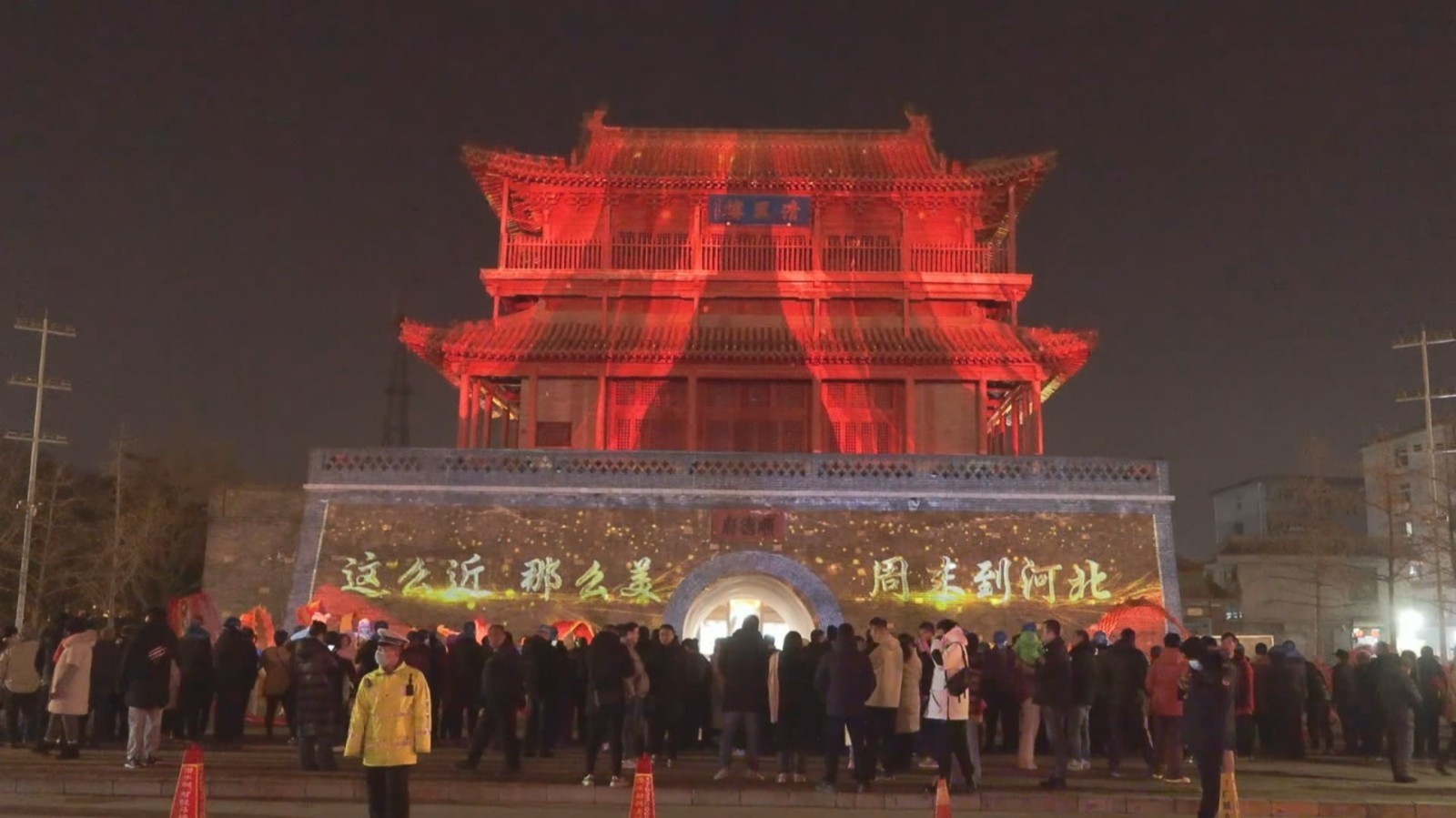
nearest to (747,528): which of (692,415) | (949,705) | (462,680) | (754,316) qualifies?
(692,415)

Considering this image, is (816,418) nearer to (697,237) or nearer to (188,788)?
(697,237)

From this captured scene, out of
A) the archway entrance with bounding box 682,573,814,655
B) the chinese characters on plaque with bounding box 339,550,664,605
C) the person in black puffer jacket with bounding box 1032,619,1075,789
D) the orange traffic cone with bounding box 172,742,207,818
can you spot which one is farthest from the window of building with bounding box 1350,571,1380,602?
the orange traffic cone with bounding box 172,742,207,818

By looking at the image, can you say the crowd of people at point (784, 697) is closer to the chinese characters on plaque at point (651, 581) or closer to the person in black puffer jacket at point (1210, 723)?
the person in black puffer jacket at point (1210, 723)

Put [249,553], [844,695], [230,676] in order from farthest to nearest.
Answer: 1. [249,553]
2. [230,676]
3. [844,695]

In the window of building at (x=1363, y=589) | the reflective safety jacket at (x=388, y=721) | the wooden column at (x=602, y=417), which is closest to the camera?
the reflective safety jacket at (x=388, y=721)

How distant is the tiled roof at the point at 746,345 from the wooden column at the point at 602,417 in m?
0.57

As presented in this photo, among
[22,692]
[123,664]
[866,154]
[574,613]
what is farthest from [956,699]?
[866,154]

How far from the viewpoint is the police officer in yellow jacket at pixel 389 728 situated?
6328 mm

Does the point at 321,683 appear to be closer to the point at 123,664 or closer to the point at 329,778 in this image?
the point at 329,778

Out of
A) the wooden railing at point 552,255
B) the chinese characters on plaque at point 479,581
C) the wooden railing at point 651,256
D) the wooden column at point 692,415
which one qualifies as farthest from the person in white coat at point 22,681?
the wooden railing at point 651,256

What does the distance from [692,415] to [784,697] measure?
12161 millimetres

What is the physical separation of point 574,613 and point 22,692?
24.8 feet

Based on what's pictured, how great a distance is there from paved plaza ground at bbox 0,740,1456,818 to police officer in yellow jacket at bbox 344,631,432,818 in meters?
2.15

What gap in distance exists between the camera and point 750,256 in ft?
76.0
